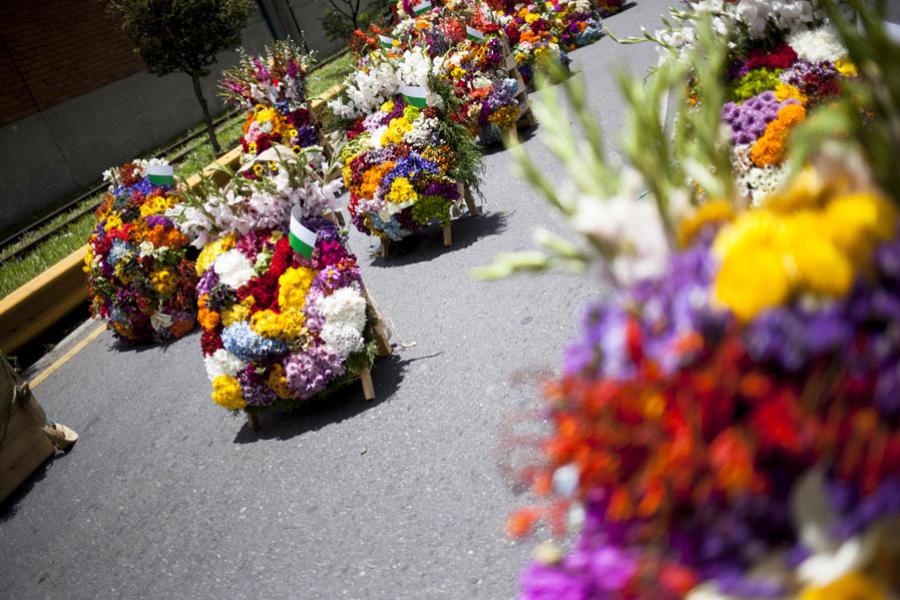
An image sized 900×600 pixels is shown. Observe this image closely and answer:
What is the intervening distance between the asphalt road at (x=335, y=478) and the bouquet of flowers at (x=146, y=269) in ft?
2.78

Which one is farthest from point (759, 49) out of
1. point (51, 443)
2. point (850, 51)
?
point (51, 443)

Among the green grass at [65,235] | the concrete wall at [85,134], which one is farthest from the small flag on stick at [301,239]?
the concrete wall at [85,134]

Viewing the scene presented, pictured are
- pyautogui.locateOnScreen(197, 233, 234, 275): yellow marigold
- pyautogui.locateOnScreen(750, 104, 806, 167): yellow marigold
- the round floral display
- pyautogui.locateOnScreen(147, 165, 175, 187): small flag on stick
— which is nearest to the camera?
pyautogui.locateOnScreen(750, 104, 806, 167): yellow marigold

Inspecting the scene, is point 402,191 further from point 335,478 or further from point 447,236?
point 335,478

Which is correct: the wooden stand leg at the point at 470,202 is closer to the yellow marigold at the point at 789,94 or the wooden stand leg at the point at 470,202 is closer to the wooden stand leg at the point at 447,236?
the wooden stand leg at the point at 447,236

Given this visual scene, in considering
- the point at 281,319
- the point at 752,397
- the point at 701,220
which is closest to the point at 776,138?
the point at 701,220

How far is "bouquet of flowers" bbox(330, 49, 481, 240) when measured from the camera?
6.39 metres

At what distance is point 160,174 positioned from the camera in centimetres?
710

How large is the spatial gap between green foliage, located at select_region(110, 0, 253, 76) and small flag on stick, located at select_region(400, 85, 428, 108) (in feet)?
29.2

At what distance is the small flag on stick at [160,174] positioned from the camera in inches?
278

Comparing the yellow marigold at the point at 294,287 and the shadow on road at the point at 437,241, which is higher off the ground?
the yellow marigold at the point at 294,287

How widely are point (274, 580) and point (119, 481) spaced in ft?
6.88

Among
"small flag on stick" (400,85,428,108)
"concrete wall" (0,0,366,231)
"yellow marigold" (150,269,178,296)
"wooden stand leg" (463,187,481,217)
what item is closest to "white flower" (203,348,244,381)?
"yellow marigold" (150,269,178,296)

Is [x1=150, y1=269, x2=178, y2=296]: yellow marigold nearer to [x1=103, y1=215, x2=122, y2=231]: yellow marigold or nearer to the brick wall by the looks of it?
[x1=103, y1=215, x2=122, y2=231]: yellow marigold
